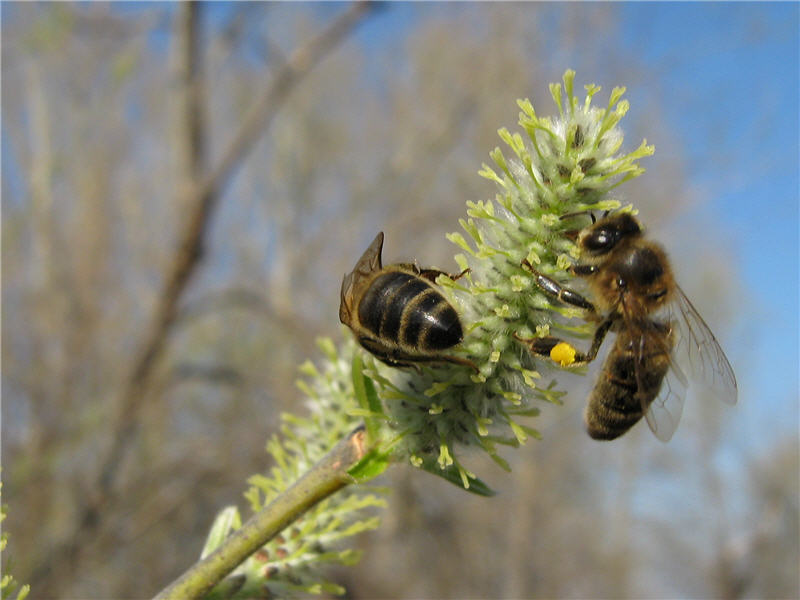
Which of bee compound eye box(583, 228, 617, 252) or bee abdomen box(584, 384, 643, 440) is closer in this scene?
bee compound eye box(583, 228, 617, 252)

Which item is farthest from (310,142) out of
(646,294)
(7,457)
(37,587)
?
(646,294)

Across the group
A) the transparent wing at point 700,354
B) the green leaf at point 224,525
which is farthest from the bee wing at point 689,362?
the green leaf at point 224,525

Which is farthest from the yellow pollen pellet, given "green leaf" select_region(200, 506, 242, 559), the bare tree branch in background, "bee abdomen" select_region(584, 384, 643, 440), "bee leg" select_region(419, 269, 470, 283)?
the bare tree branch in background

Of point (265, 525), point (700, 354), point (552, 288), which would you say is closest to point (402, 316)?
point (552, 288)

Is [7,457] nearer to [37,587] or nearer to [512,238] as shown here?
[37,587]

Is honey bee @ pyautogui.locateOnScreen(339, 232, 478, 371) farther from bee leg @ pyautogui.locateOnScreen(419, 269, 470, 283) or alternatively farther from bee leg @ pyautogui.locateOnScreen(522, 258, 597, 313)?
bee leg @ pyautogui.locateOnScreen(522, 258, 597, 313)

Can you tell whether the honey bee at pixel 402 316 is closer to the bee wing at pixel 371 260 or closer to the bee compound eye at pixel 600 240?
the bee wing at pixel 371 260

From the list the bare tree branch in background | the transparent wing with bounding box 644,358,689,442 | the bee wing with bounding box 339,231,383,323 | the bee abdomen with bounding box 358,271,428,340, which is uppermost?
the bare tree branch in background
